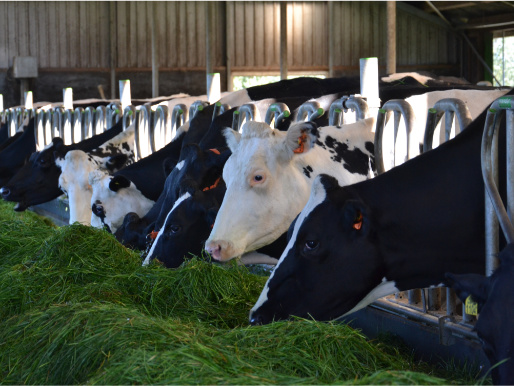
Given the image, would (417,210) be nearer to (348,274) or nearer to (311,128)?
(348,274)

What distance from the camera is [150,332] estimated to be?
9.77 feet

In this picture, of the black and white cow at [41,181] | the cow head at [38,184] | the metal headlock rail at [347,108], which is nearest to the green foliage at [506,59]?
the black and white cow at [41,181]

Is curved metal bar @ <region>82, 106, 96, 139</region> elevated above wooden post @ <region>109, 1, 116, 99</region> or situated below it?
below

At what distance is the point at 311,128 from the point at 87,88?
21.3m

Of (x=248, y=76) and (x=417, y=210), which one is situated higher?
(x=248, y=76)

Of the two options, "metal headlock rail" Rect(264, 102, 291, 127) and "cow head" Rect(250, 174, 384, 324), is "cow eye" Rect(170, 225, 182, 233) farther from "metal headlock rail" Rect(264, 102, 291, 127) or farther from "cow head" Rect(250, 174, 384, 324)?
"cow head" Rect(250, 174, 384, 324)

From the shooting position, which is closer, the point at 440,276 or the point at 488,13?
the point at 440,276

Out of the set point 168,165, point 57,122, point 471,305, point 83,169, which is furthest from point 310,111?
point 57,122

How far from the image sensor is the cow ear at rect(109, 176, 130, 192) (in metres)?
6.91

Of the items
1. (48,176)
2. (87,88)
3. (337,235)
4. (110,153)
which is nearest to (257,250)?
(337,235)

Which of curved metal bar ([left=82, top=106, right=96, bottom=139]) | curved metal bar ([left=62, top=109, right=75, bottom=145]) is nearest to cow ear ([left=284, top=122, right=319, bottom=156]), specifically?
curved metal bar ([left=82, top=106, right=96, bottom=139])

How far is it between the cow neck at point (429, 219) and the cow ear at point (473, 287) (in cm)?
66

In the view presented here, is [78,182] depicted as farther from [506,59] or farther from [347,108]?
[506,59]

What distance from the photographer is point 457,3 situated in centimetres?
2467
